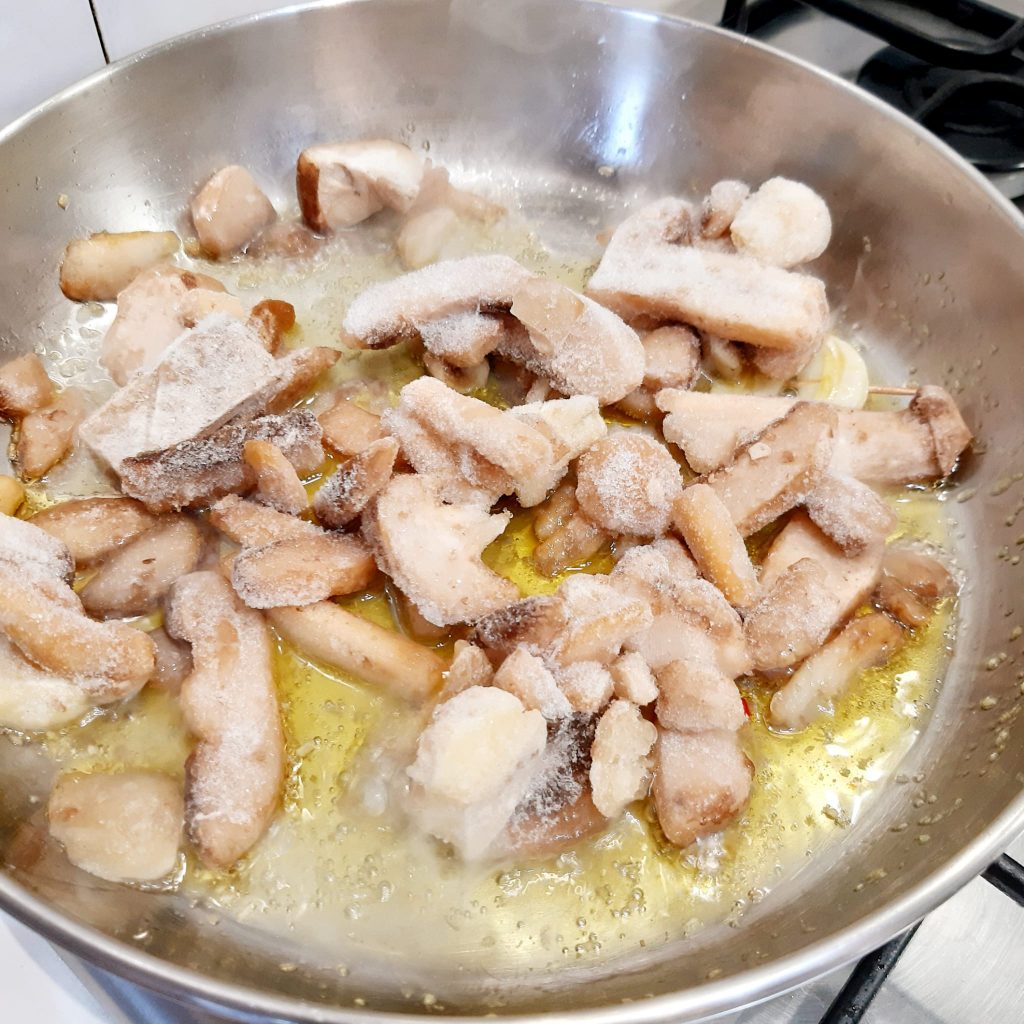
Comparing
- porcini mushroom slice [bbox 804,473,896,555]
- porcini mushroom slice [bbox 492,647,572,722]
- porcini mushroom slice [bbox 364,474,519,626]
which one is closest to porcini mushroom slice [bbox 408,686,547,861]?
porcini mushroom slice [bbox 492,647,572,722]

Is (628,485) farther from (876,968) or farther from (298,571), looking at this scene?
(876,968)

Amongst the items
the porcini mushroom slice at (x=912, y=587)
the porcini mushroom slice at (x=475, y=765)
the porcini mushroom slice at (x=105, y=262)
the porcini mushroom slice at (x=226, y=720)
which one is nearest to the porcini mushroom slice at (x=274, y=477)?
the porcini mushroom slice at (x=226, y=720)

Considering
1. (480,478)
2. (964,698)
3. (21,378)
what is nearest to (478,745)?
(480,478)

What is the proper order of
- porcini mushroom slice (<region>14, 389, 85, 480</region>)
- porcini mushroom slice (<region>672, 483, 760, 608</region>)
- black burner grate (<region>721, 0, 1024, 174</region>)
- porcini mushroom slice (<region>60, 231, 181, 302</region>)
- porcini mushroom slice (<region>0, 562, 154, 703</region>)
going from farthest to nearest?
1. black burner grate (<region>721, 0, 1024, 174</region>)
2. porcini mushroom slice (<region>60, 231, 181, 302</region>)
3. porcini mushroom slice (<region>14, 389, 85, 480</region>)
4. porcini mushroom slice (<region>672, 483, 760, 608</region>)
5. porcini mushroom slice (<region>0, 562, 154, 703</region>)

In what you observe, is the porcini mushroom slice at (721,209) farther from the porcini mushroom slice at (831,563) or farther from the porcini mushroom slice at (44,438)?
the porcini mushroom slice at (44,438)

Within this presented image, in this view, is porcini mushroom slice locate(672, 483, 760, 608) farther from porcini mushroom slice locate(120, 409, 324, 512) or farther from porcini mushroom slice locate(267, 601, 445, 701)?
porcini mushroom slice locate(120, 409, 324, 512)

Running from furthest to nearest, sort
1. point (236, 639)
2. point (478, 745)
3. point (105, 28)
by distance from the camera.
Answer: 1. point (105, 28)
2. point (236, 639)
3. point (478, 745)

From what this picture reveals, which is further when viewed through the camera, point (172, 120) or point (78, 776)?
point (172, 120)

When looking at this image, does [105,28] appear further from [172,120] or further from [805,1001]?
[805,1001]
